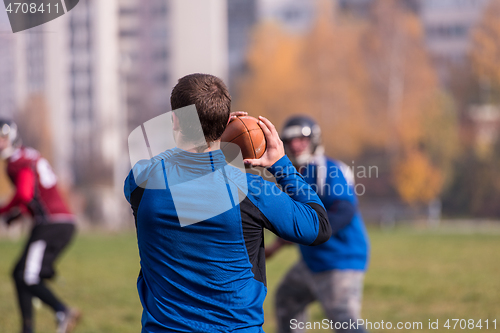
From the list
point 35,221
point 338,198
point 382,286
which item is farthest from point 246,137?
point 382,286

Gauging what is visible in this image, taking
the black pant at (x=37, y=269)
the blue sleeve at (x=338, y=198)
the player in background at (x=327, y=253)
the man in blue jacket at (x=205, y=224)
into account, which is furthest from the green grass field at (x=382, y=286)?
the man in blue jacket at (x=205, y=224)

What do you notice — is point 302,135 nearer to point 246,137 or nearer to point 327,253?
point 327,253

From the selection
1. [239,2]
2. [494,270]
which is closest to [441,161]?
[494,270]

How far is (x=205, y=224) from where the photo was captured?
7.70ft

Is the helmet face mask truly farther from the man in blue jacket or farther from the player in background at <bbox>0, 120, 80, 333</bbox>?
the player in background at <bbox>0, 120, 80, 333</bbox>

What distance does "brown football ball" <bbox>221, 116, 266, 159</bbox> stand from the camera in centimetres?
276

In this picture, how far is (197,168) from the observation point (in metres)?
2.40

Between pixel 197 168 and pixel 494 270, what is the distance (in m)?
10.9

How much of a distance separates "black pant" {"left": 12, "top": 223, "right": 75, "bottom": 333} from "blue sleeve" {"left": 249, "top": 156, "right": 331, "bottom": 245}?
4.70 metres

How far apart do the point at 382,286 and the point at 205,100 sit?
27.0 ft

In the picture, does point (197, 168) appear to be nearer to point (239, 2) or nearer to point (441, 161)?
point (441, 161)

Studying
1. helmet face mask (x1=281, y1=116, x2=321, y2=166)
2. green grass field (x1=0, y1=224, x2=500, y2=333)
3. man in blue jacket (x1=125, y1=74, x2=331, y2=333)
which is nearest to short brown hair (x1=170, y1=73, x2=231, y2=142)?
man in blue jacket (x1=125, y1=74, x2=331, y2=333)

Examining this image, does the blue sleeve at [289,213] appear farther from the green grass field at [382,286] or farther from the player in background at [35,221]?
the player in background at [35,221]

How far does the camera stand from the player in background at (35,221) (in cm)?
620
